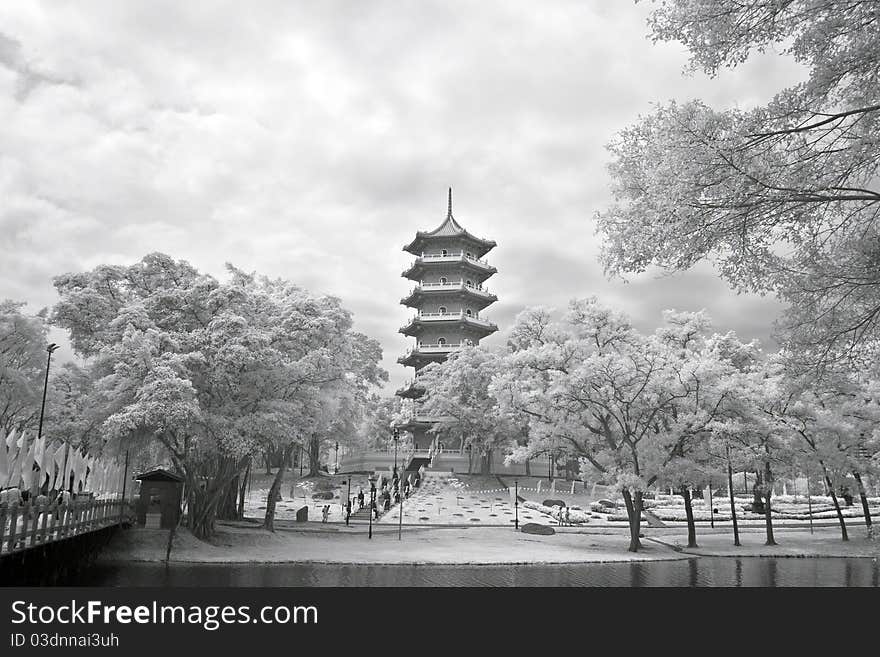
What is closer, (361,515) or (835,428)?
(835,428)

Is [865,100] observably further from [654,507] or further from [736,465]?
[654,507]

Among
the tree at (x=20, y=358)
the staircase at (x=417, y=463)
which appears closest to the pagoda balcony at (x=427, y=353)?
the staircase at (x=417, y=463)

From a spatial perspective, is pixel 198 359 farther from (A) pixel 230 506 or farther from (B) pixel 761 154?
(B) pixel 761 154

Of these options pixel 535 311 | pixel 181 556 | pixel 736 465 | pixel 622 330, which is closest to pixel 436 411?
pixel 535 311

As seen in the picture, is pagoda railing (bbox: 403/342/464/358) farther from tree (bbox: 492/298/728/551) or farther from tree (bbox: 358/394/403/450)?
tree (bbox: 492/298/728/551)

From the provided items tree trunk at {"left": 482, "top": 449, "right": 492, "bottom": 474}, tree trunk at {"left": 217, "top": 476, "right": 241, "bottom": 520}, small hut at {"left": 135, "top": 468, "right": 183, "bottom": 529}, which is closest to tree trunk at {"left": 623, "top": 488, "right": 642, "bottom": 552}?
small hut at {"left": 135, "top": 468, "right": 183, "bottom": 529}

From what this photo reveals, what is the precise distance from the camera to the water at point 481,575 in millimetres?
19734

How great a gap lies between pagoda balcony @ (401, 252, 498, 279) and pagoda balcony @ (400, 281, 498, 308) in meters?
1.42

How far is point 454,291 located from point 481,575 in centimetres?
4049

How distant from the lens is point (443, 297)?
204 feet

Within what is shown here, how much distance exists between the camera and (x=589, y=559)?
84.6 ft

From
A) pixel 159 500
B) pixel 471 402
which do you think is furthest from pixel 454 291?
pixel 159 500
